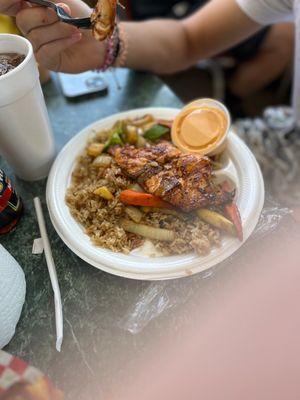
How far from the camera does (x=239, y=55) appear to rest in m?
2.25

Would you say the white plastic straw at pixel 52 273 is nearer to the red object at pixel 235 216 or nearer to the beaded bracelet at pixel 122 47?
the red object at pixel 235 216

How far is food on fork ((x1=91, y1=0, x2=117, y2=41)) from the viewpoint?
31.3 inches

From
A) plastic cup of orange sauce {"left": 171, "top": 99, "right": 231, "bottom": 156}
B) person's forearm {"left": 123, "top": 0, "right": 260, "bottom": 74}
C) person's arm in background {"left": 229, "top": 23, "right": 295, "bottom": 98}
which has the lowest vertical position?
person's arm in background {"left": 229, "top": 23, "right": 295, "bottom": 98}

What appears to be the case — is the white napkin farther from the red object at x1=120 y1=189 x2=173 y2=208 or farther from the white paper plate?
the red object at x1=120 y1=189 x2=173 y2=208

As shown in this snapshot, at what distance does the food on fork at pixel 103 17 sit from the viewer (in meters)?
0.80

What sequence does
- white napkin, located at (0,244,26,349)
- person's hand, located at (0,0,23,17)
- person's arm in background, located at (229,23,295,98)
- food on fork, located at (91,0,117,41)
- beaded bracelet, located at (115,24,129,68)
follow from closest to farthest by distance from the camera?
white napkin, located at (0,244,26,349)
food on fork, located at (91,0,117,41)
person's hand, located at (0,0,23,17)
beaded bracelet, located at (115,24,129,68)
person's arm in background, located at (229,23,295,98)

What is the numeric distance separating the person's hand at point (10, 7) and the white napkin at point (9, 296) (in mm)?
627

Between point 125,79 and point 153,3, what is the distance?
1.17 m

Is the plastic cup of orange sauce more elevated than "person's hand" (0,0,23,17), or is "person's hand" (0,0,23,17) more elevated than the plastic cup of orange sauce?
"person's hand" (0,0,23,17)

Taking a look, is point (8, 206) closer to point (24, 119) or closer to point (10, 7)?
point (24, 119)

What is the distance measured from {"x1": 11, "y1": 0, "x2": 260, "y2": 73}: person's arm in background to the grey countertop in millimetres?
391

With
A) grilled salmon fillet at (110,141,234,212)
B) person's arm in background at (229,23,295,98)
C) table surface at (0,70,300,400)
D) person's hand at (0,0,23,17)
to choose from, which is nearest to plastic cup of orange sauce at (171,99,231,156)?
grilled salmon fillet at (110,141,234,212)

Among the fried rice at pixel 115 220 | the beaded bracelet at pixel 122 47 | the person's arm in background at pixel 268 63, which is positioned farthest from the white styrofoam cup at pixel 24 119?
the person's arm in background at pixel 268 63

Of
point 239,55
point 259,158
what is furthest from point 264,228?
point 239,55
